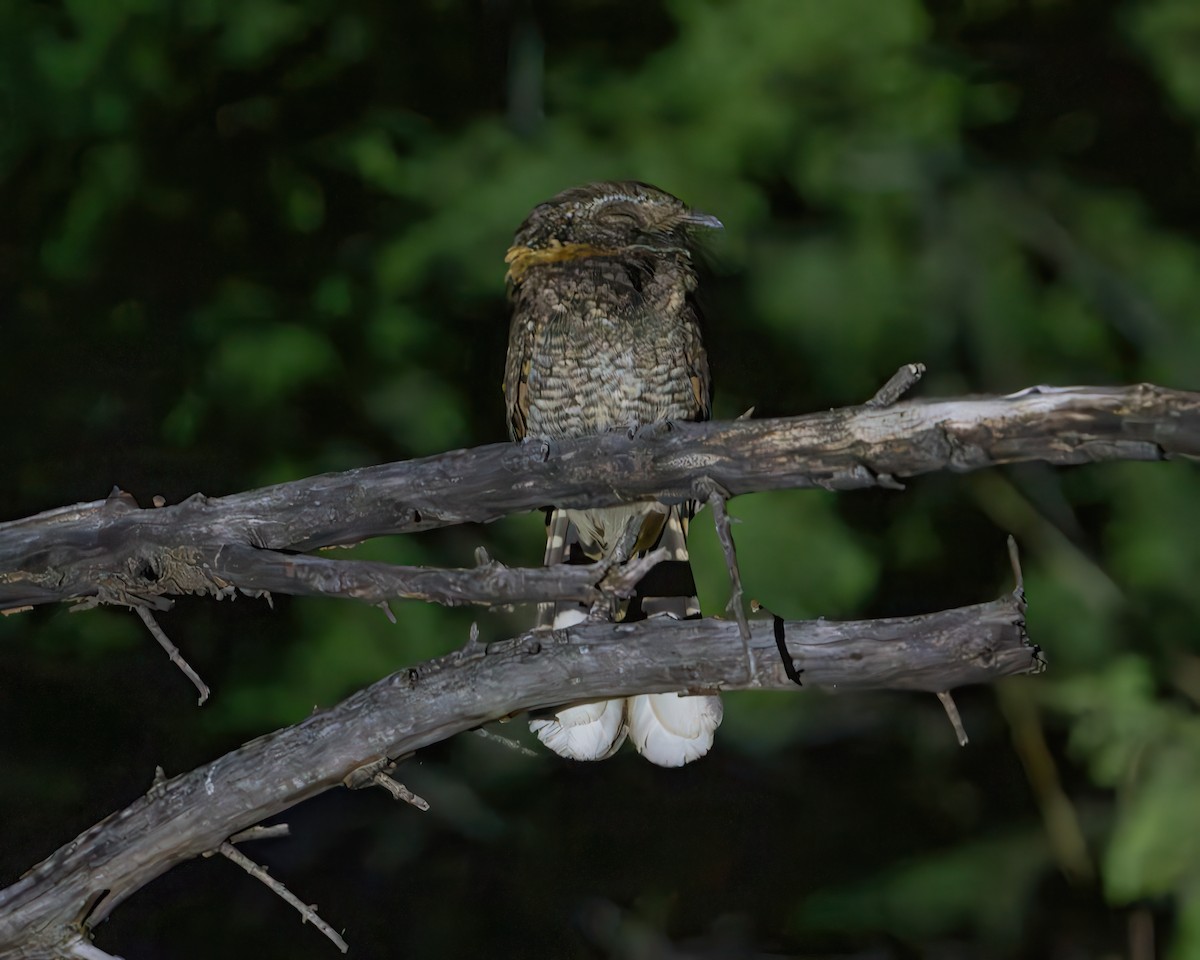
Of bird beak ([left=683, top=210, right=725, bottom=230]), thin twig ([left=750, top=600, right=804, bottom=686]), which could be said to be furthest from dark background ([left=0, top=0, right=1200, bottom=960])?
thin twig ([left=750, top=600, right=804, bottom=686])

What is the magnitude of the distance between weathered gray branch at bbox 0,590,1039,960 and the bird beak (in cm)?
70

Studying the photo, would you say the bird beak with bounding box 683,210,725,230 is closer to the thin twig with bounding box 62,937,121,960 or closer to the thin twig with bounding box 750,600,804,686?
the thin twig with bounding box 750,600,804,686

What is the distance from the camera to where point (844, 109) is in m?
2.37

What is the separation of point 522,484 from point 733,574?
0.34 meters

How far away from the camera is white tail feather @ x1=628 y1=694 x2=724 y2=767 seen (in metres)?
1.66

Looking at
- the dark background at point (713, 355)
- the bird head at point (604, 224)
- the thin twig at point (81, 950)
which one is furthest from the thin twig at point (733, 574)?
the dark background at point (713, 355)

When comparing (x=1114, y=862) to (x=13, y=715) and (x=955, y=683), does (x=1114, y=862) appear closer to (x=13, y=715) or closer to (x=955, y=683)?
(x=955, y=683)

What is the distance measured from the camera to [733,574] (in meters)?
1.26

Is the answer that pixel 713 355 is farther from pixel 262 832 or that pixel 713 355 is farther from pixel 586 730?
pixel 262 832

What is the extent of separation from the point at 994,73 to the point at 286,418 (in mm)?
1596

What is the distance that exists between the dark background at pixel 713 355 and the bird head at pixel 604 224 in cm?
48

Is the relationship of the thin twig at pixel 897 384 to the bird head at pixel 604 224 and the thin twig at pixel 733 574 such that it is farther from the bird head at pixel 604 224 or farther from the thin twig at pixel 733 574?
the bird head at pixel 604 224

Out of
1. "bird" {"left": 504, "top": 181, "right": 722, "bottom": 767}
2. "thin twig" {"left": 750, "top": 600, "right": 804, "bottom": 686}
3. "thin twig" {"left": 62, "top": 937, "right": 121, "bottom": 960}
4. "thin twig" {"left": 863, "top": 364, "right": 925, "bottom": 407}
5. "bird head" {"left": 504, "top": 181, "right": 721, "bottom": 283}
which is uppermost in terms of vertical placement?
"bird head" {"left": 504, "top": 181, "right": 721, "bottom": 283}

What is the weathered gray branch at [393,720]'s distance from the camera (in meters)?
1.36
